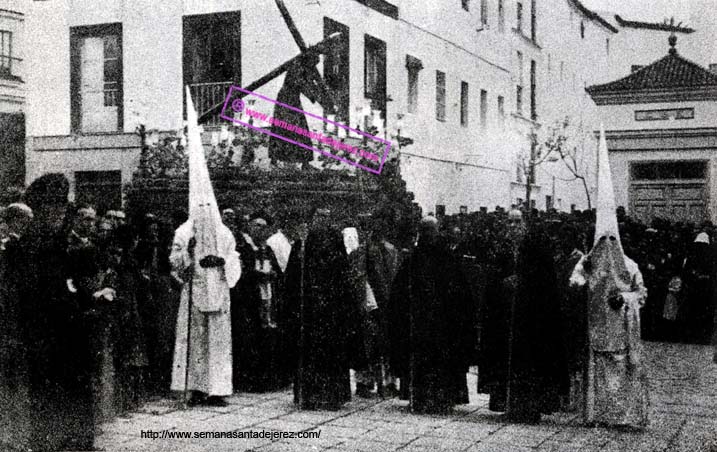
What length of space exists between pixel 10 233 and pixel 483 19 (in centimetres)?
616

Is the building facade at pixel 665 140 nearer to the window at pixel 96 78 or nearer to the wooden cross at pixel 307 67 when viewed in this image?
the wooden cross at pixel 307 67

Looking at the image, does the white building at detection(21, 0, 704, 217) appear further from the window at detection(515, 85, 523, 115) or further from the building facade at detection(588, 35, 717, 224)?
the building facade at detection(588, 35, 717, 224)

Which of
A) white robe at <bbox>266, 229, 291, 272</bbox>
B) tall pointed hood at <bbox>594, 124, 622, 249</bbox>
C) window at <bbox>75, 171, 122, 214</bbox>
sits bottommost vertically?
white robe at <bbox>266, 229, 291, 272</bbox>

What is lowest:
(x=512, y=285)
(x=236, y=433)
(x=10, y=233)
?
(x=236, y=433)

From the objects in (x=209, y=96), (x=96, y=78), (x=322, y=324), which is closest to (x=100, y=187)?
(x=96, y=78)

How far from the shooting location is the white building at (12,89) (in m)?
6.60

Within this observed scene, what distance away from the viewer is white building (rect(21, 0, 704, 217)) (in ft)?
24.3

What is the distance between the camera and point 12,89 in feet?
22.1

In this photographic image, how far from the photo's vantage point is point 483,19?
30.1 feet

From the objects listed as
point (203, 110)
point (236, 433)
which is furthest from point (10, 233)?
point (203, 110)

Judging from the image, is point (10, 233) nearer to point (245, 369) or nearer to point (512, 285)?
point (245, 369)

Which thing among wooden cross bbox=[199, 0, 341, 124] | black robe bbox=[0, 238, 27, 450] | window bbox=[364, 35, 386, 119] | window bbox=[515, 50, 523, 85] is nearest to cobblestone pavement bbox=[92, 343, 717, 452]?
black robe bbox=[0, 238, 27, 450]

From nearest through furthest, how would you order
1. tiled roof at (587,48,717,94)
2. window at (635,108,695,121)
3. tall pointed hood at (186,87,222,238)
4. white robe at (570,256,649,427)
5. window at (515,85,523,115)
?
white robe at (570,256,649,427) < tall pointed hood at (186,87,222,238) < tiled roof at (587,48,717,94) < window at (635,108,695,121) < window at (515,85,523,115)

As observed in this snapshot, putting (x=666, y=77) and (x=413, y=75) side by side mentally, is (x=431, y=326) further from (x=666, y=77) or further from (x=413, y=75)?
(x=413, y=75)
